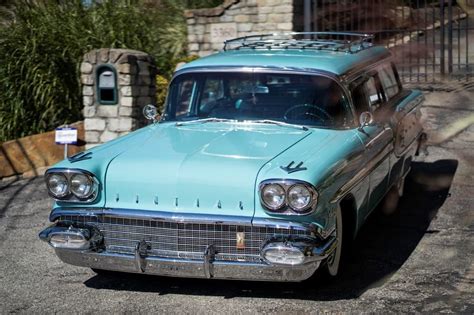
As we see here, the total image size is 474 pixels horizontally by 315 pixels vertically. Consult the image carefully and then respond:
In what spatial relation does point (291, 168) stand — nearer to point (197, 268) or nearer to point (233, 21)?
point (197, 268)

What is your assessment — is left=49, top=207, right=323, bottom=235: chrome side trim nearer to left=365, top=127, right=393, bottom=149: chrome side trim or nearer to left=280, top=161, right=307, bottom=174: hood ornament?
left=280, top=161, right=307, bottom=174: hood ornament

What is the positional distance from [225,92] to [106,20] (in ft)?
20.0

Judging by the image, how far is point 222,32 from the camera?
1324 cm

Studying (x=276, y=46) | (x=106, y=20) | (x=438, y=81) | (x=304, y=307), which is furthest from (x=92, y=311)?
(x=438, y=81)

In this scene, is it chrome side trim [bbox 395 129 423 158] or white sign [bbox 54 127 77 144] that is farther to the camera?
white sign [bbox 54 127 77 144]

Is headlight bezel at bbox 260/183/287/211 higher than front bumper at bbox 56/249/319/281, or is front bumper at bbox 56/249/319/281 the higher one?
headlight bezel at bbox 260/183/287/211

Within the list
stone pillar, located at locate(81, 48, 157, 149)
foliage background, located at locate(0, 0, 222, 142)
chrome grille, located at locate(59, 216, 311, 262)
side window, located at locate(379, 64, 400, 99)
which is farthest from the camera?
foliage background, located at locate(0, 0, 222, 142)

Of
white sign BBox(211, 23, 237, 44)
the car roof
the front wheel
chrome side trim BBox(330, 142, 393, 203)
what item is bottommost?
the front wheel

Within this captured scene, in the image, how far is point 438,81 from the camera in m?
12.5

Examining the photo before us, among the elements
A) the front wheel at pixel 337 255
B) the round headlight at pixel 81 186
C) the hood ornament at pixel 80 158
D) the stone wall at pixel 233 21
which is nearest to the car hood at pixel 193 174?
the round headlight at pixel 81 186

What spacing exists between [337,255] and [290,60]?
1.69m

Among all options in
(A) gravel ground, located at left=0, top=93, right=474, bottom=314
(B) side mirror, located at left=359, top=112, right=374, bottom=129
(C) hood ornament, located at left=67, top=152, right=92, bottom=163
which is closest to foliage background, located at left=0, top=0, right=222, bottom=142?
(A) gravel ground, located at left=0, top=93, right=474, bottom=314

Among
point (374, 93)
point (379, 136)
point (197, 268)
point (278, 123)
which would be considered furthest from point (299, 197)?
point (374, 93)

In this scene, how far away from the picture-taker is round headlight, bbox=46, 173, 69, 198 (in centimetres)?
536
